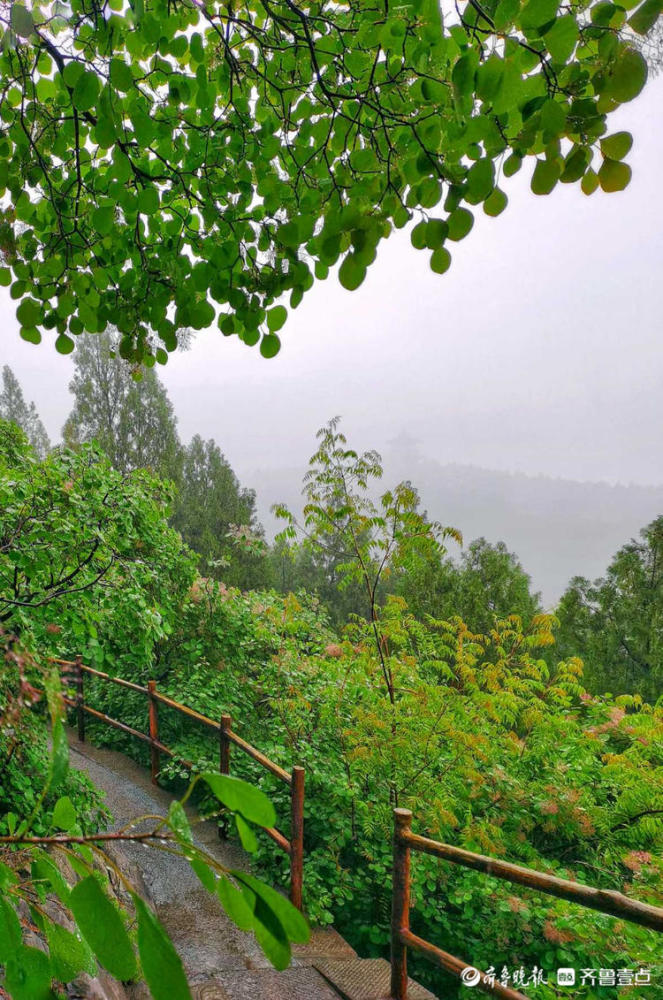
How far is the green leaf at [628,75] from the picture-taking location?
805 mm

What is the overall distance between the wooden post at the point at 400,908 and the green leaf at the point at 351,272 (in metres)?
2.26

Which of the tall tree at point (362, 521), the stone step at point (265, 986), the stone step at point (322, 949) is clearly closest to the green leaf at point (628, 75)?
the stone step at point (265, 986)

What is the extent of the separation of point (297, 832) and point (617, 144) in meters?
3.36

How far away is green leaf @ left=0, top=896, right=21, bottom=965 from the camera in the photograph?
41 cm

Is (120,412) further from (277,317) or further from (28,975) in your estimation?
(28,975)

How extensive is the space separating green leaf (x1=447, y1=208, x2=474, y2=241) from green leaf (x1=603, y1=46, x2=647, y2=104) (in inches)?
10.9

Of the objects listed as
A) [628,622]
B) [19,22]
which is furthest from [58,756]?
[628,622]

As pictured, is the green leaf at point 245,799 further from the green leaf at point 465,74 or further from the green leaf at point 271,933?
the green leaf at point 465,74

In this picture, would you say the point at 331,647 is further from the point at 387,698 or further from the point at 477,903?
the point at 477,903

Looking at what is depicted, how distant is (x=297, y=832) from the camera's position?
10.3ft

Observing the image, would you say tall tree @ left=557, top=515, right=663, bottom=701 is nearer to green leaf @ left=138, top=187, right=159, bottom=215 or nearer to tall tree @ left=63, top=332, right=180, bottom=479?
green leaf @ left=138, top=187, right=159, bottom=215

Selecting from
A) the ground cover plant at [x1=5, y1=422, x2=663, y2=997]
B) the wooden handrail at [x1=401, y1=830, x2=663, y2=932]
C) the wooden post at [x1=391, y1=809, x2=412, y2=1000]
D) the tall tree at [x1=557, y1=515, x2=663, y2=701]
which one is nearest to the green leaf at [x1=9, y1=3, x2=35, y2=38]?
the ground cover plant at [x1=5, y1=422, x2=663, y2=997]

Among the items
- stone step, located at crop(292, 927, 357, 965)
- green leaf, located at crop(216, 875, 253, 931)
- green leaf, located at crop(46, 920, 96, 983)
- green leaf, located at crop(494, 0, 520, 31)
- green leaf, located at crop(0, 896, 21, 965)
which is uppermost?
green leaf, located at crop(494, 0, 520, 31)

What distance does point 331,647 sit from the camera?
556 centimetres
